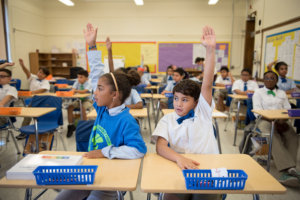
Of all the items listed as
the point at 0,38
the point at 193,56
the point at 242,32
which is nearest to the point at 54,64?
the point at 0,38

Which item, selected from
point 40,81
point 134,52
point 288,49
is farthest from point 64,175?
point 134,52

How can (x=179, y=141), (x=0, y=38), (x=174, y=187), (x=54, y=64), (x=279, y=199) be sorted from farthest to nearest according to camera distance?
1. (x=54, y=64)
2. (x=0, y=38)
3. (x=279, y=199)
4. (x=179, y=141)
5. (x=174, y=187)

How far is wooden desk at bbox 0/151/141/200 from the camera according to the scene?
0.91 meters

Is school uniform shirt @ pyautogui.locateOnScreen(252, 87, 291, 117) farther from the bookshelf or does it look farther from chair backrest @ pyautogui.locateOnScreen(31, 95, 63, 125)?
the bookshelf

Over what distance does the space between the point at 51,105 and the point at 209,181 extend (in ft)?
8.85

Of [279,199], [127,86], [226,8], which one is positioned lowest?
[279,199]

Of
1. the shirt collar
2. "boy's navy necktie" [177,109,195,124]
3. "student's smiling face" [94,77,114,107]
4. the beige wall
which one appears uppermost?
the beige wall

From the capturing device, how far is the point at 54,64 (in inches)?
339

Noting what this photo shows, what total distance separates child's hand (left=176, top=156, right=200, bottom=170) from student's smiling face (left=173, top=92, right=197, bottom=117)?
352mm

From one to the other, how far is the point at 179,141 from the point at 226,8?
8216mm

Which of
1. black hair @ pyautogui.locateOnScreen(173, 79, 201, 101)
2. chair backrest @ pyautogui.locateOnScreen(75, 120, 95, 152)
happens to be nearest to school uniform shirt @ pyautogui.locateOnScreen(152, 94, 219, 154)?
black hair @ pyautogui.locateOnScreen(173, 79, 201, 101)

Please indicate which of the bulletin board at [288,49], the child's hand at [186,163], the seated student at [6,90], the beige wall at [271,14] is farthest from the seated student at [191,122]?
the beige wall at [271,14]

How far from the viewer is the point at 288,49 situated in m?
4.93

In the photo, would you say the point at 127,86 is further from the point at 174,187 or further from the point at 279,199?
the point at 279,199
